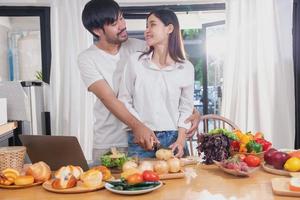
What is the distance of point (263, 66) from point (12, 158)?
219 cm

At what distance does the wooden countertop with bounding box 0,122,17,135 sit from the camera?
2.27m

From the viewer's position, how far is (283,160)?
130cm

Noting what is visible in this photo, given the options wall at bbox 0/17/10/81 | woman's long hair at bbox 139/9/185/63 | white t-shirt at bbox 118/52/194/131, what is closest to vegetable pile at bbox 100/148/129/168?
white t-shirt at bbox 118/52/194/131

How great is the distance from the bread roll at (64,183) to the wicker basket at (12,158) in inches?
8.4

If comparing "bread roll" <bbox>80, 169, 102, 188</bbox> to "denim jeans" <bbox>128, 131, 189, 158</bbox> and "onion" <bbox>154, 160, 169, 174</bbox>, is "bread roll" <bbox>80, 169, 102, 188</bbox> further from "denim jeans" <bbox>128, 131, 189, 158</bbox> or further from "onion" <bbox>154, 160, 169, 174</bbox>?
"denim jeans" <bbox>128, 131, 189, 158</bbox>

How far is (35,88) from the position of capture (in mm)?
2736

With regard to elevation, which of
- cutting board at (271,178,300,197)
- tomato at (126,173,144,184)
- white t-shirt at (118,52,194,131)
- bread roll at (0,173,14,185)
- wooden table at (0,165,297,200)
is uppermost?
white t-shirt at (118,52,194,131)

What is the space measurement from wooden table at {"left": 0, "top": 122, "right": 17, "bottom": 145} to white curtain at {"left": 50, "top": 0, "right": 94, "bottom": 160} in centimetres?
48

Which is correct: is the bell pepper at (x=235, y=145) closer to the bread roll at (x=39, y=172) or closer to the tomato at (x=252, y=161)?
the tomato at (x=252, y=161)

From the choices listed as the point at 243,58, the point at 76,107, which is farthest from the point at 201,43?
the point at 76,107

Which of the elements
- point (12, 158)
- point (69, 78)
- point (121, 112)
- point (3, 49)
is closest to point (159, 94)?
point (121, 112)

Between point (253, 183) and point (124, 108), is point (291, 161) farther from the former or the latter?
point (124, 108)

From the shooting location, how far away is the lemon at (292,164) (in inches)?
49.1

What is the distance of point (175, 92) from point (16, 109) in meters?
1.40
